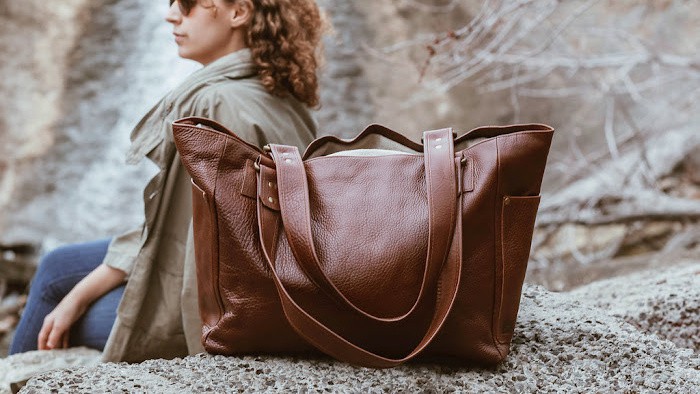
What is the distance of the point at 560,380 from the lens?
1.25 m

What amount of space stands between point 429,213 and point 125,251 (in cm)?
93

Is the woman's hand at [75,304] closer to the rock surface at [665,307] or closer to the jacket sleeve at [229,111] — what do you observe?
the jacket sleeve at [229,111]

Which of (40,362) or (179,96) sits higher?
(179,96)

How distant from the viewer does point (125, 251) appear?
1.83 m

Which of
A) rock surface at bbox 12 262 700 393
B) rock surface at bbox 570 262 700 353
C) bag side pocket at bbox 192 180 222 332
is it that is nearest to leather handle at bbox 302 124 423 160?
bag side pocket at bbox 192 180 222 332

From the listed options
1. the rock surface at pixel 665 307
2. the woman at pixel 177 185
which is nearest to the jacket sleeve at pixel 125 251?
the woman at pixel 177 185

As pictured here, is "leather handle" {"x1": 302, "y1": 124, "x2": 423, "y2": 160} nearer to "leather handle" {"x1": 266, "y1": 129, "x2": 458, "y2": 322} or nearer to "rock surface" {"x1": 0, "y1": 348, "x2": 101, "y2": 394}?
"leather handle" {"x1": 266, "y1": 129, "x2": 458, "y2": 322}

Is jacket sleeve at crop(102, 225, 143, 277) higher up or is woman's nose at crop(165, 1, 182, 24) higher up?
woman's nose at crop(165, 1, 182, 24)

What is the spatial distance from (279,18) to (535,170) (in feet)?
3.00

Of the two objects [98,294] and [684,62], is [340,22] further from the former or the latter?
[98,294]

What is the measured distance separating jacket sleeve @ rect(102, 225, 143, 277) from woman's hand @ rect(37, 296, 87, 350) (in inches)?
5.4

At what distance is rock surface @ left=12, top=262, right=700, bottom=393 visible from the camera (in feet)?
3.89

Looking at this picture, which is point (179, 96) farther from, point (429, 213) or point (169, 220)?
point (429, 213)

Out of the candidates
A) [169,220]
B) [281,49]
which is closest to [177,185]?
[169,220]
